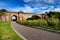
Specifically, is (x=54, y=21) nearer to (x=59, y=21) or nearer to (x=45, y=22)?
(x=59, y=21)

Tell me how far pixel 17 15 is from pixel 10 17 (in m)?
4.58

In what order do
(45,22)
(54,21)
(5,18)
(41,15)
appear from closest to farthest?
(54,21) → (45,22) → (5,18) → (41,15)

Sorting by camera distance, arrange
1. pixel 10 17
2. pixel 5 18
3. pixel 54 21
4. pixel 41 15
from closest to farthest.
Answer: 1. pixel 54 21
2. pixel 5 18
3. pixel 10 17
4. pixel 41 15

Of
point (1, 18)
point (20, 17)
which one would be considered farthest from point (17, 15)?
point (1, 18)

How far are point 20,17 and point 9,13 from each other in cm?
842

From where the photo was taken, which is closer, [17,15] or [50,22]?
[50,22]

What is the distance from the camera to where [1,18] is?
229ft

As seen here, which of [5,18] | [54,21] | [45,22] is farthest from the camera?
[5,18]

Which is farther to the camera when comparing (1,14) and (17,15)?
(17,15)

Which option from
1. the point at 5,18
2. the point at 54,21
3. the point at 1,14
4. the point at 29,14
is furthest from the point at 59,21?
the point at 29,14

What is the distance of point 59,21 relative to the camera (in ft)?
83.0

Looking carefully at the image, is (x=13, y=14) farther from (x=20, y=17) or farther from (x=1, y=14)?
(x=1, y=14)

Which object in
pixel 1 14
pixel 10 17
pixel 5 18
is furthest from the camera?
pixel 10 17

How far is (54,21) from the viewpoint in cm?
2497
